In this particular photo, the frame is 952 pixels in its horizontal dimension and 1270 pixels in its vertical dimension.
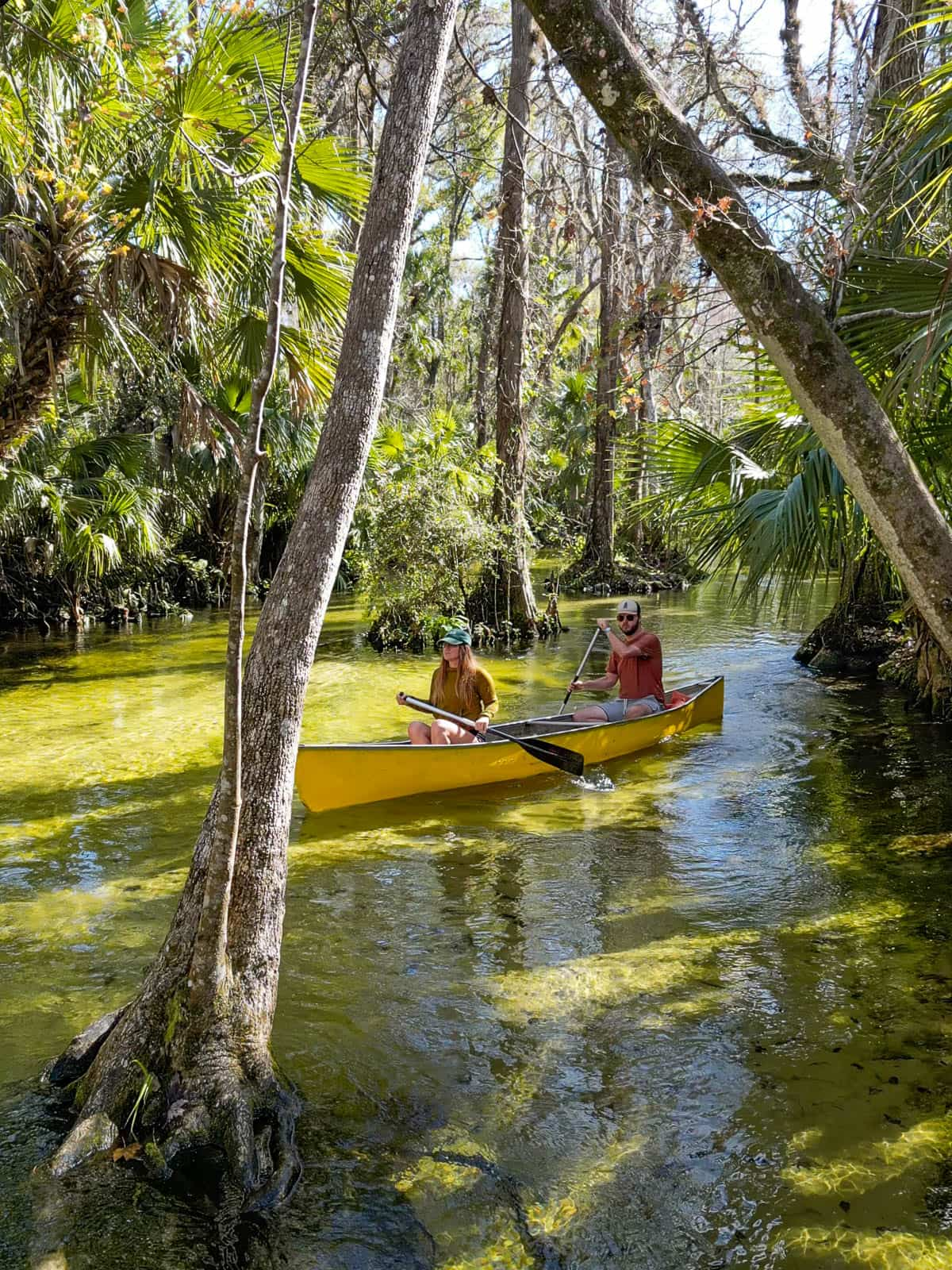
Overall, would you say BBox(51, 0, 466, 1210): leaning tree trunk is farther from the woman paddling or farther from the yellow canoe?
the woman paddling

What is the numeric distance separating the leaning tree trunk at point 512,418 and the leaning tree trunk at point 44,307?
24.0 feet

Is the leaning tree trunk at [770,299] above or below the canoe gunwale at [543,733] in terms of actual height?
above


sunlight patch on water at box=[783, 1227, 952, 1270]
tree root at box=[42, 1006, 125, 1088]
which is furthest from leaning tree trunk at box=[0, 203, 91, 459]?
sunlight patch on water at box=[783, 1227, 952, 1270]

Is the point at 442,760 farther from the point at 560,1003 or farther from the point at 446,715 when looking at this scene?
the point at 560,1003

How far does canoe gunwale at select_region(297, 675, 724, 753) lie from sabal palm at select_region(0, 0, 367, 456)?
2.52 metres

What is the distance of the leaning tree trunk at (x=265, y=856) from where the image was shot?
3.38m

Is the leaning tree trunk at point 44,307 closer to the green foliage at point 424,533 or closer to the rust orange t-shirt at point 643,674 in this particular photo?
the rust orange t-shirt at point 643,674

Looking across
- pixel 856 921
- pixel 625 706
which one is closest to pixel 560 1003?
→ pixel 856 921

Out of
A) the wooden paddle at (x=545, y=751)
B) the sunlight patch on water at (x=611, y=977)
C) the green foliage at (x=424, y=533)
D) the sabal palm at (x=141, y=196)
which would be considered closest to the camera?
the sunlight patch on water at (x=611, y=977)

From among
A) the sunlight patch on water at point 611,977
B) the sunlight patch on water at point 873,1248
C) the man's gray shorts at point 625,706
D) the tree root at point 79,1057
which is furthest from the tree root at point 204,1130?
the man's gray shorts at point 625,706

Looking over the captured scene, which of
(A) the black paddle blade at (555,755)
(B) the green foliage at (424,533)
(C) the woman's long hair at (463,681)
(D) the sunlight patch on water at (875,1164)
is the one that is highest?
(B) the green foliage at (424,533)

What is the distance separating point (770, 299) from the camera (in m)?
4.08

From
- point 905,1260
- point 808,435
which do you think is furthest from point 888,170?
point 905,1260

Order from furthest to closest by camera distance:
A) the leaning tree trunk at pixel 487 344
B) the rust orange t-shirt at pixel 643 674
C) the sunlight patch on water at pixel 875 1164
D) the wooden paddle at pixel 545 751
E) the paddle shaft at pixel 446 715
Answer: the leaning tree trunk at pixel 487 344 → the rust orange t-shirt at pixel 643 674 → the wooden paddle at pixel 545 751 → the paddle shaft at pixel 446 715 → the sunlight patch on water at pixel 875 1164
